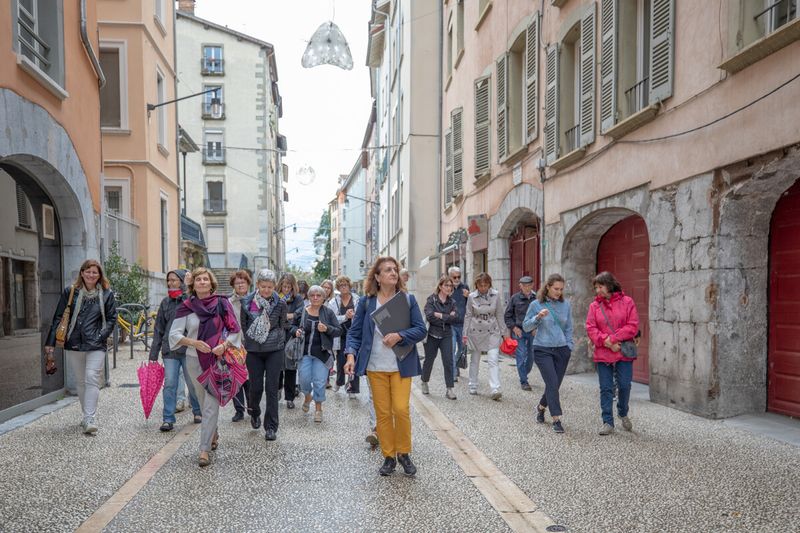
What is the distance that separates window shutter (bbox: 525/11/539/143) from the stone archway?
3.54 ft

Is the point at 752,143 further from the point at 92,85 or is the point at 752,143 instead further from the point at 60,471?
the point at 92,85

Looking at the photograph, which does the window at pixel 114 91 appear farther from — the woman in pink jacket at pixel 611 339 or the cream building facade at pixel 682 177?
the woman in pink jacket at pixel 611 339

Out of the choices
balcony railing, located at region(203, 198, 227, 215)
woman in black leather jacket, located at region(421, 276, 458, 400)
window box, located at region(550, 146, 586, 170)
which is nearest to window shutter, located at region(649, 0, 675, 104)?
window box, located at region(550, 146, 586, 170)

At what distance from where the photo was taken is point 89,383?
6.86 m

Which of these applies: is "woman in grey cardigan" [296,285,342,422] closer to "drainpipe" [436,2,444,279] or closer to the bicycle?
the bicycle

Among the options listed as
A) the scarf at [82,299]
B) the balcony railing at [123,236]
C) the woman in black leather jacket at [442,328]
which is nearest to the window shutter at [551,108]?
the woman in black leather jacket at [442,328]

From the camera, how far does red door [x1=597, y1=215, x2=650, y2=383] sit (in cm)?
1003

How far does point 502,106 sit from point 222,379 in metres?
10.9

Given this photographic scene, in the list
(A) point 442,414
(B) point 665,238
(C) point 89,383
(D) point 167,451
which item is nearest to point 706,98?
(B) point 665,238

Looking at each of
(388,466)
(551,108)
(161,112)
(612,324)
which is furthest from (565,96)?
(161,112)

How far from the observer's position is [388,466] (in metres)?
5.20

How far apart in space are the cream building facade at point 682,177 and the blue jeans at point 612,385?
4.05 feet

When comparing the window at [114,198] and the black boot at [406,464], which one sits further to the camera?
the window at [114,198]

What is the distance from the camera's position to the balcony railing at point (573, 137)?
11469 millimetres
